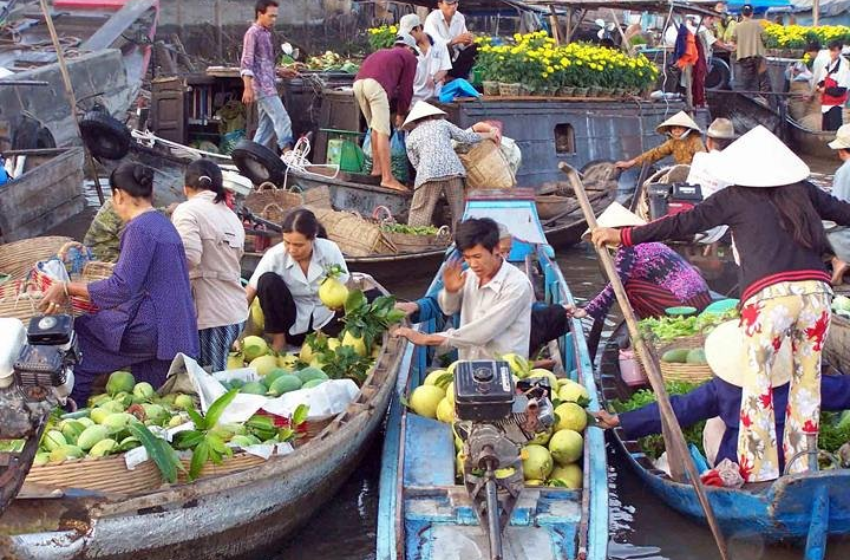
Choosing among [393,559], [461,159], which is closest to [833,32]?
[461,159]

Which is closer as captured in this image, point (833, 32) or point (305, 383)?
point (305, 383)

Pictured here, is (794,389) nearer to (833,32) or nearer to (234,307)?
(234,307)

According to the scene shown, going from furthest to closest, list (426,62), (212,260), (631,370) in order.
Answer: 1. (426,62)
2. (631,370)
3. (212,260)

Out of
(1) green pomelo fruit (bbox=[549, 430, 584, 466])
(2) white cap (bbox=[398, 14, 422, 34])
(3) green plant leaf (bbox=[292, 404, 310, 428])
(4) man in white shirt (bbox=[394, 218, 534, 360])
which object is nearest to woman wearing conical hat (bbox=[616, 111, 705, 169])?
(2) white cap (bbox=[398, 14, 422, 34])

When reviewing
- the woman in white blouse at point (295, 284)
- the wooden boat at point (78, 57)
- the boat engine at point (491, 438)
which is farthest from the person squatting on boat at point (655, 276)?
the wooden boat at point (78, 57)

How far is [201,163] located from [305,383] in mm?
1285

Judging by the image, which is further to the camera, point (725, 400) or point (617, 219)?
point (617, 219)

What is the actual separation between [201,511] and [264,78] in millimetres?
6563

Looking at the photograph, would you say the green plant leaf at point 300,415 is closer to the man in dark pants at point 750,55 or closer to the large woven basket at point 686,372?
the large woven basket at point 686,372

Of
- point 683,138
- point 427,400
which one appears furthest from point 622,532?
point 683,138

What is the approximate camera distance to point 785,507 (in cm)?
424

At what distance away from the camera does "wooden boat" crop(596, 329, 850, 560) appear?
4.14m

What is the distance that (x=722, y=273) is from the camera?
8133mm

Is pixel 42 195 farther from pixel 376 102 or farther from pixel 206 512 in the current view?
pixel 206 512
